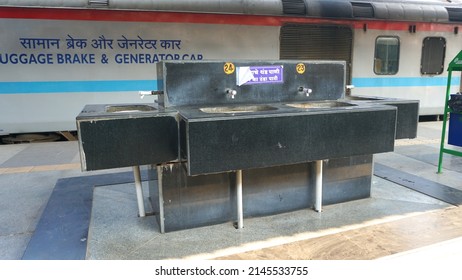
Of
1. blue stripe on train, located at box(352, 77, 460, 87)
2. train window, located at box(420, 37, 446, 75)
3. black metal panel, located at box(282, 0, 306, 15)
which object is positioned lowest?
blue stripe on train, located at box(352, 77, 460, 87)

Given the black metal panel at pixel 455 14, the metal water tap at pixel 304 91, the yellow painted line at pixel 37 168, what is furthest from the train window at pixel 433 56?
the yellow painted line at pixel 37 168

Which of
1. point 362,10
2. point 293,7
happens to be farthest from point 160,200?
point 362,10

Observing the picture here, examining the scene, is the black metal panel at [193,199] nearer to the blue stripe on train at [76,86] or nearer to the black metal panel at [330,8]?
the blue stripe on train at [76,86]

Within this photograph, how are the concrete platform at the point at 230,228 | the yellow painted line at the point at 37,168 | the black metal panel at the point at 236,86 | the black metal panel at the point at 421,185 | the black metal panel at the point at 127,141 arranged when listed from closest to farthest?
the black metal panel at the point at 127,141 < the concrete platform at the point at 230,228 < the black metal panel at the point at 236,86 < the black metal panel at the point at 421,185 < the yellow painted line at the point at 37,168

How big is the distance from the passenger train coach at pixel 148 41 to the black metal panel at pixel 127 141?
405cm

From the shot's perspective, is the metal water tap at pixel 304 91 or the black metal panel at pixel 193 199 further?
the metal water tap at pixel 304 91

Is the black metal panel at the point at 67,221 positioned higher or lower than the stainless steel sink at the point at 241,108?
lower

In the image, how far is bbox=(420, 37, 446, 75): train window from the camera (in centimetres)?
809

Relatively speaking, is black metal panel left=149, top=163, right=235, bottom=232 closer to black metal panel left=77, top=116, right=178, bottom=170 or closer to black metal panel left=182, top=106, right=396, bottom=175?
black metal panel left=77, top=116, right=178, bottom=170

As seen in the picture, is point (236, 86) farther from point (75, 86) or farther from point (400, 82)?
point (400, 82)

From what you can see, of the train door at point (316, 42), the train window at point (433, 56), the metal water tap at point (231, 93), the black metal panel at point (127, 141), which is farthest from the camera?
the train window at point (433, 56)

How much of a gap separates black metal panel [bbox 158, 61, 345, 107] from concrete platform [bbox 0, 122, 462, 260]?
1.05 meters

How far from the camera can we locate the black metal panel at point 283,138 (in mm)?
2377

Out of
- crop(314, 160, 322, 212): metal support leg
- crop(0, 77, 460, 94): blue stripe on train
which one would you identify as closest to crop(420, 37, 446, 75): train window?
crop(0, 77, 460, 94): blue stripe on train
